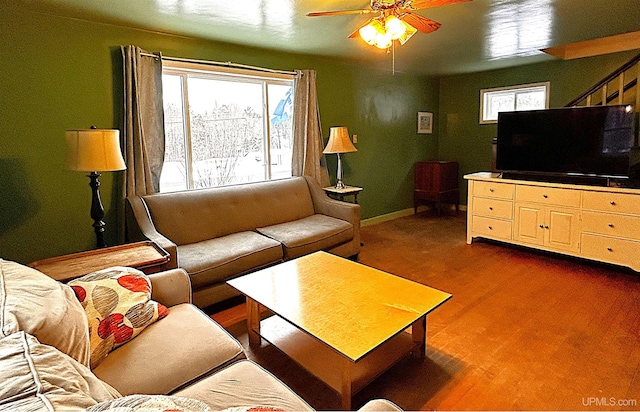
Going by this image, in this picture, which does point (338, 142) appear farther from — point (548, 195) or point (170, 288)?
point (170, 288)

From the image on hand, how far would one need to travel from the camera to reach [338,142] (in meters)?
4.42

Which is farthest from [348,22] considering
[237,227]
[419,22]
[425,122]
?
[425,122]

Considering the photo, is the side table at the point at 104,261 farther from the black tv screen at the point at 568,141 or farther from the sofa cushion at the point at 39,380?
the black tv screen at the point at 568,141

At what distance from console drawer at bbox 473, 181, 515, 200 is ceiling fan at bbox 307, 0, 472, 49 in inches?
92.5

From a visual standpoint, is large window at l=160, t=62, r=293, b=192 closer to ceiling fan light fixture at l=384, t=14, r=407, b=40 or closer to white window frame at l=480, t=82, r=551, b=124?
ceiling fan light fixture at l=384, t=14, r=407, b=40

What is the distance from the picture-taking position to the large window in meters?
3.63

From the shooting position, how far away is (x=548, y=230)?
3.85m

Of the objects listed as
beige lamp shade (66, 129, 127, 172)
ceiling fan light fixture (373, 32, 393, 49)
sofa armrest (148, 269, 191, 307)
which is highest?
ceiling fan light fixture (373, 32, 393, 49)

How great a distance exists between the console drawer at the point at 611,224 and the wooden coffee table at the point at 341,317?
2375mm

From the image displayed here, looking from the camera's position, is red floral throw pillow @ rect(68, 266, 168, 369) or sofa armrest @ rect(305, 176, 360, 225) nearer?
red floral throw pillow @ rect(68, 266, 168, 369)

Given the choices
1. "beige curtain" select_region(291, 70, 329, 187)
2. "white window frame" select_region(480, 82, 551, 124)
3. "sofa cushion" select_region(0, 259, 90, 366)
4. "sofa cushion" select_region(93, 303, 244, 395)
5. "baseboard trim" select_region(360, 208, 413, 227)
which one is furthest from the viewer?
"baseboard trim" select_region(360, 208, 413, 227)

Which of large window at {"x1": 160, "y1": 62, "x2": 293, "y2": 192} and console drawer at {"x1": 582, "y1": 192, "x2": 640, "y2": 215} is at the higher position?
large window at {"x1": 160, "y1": 62, "x2": 293, "y2": 192}

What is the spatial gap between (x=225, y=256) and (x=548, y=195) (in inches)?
126

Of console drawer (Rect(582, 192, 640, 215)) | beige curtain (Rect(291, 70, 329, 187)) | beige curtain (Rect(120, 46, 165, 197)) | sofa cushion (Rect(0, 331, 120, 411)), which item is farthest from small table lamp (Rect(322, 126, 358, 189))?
sofa cushion (Rect(0, 331, 120, 411))
